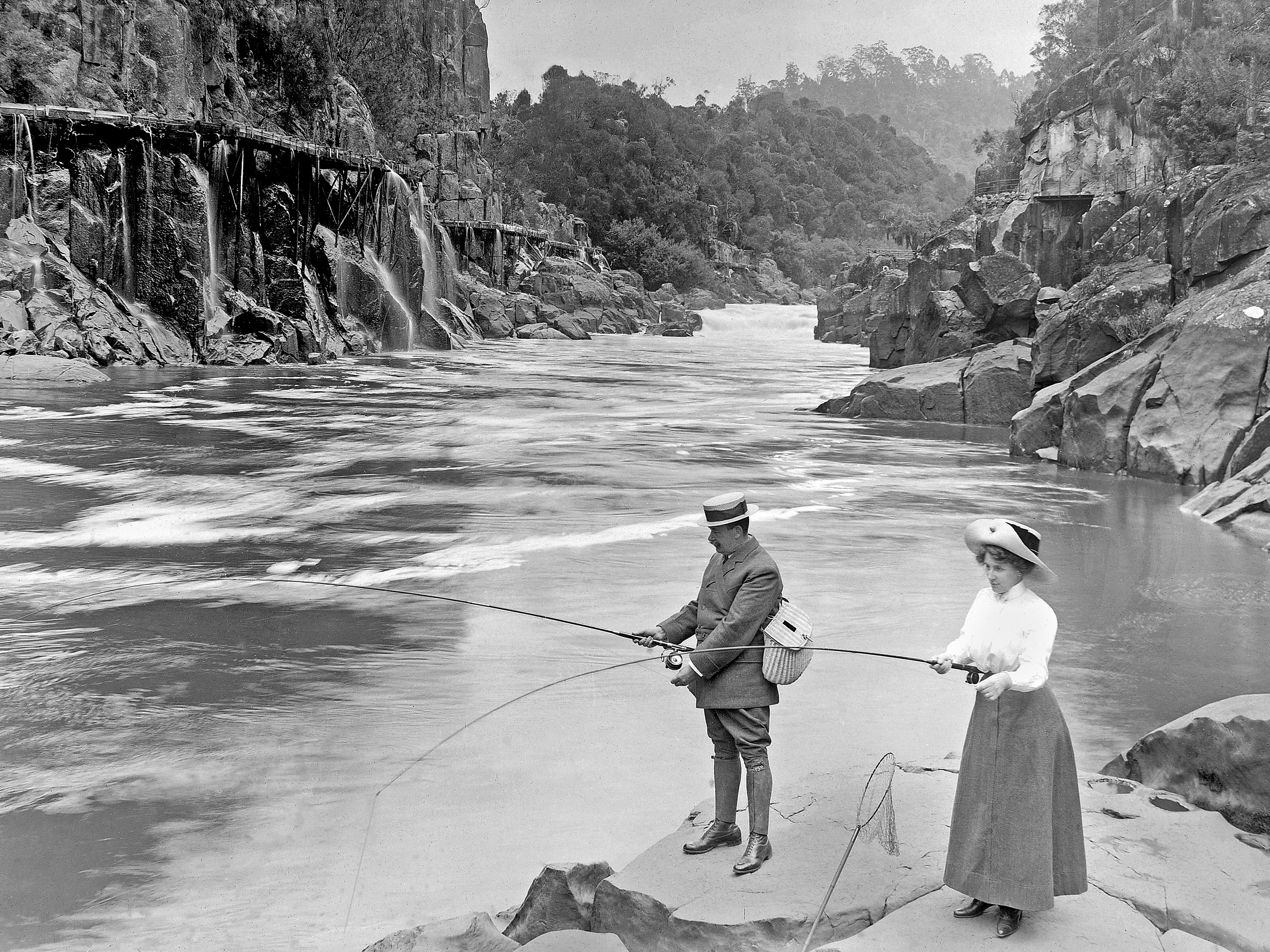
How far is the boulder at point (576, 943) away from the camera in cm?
380

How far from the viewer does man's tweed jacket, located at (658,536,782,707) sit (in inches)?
176

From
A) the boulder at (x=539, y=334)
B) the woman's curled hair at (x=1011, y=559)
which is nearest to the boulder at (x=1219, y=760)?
the woman's curled hair at (x=1011, y=559)

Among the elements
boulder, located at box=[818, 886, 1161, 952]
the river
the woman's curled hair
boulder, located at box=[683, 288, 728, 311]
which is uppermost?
boulder, located at box=[683, 288, 728, 311]

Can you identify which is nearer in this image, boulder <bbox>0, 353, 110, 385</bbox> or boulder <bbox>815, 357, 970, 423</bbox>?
boulder <bbox>815, 357, 970, 423</bbox>

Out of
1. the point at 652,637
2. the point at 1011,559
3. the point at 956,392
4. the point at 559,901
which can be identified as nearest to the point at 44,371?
the point at 956,392

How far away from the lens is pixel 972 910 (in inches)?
150

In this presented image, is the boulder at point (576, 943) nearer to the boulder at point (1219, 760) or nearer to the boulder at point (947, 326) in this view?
the boulder at point (1219, 760)

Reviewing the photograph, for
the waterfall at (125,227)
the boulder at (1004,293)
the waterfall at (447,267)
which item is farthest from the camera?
the waterfall at (447,267)

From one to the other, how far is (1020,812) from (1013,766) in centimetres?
15

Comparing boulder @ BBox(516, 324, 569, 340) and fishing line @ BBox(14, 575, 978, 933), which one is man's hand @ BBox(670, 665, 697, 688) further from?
boulder @ BBox(516, 324, 569, 340)

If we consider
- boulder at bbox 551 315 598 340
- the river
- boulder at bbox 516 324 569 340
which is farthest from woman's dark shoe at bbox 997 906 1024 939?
boulder at bbox 551 315 598 340

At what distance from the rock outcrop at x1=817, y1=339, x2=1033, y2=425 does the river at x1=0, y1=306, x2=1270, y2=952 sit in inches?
136

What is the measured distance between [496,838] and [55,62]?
39.3 metres

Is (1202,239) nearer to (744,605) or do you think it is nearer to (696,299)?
(744,605)
